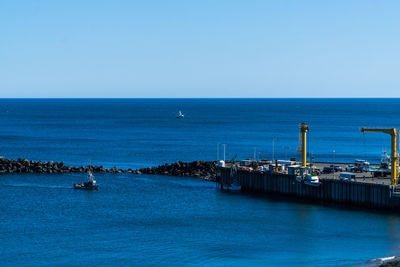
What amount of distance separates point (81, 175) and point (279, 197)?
35.0m

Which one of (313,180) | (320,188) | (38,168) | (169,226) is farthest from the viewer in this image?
(38,168)

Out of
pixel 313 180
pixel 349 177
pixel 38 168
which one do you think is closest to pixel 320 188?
pixel 313 180

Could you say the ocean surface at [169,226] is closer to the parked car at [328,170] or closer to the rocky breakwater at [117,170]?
the rocky breakwater at [117,170]

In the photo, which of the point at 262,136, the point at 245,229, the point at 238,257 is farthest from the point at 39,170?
the point at 262,136

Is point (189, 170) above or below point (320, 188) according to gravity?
above

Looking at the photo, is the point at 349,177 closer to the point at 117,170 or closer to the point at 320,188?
the point at 320,188

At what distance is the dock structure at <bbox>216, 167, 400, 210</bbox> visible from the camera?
246ft

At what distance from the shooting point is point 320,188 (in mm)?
81875

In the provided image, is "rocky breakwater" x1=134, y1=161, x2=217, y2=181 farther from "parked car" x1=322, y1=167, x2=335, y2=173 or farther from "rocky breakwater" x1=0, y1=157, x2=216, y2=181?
"parked car" x1=322, y1=167, x2=335, y2=173

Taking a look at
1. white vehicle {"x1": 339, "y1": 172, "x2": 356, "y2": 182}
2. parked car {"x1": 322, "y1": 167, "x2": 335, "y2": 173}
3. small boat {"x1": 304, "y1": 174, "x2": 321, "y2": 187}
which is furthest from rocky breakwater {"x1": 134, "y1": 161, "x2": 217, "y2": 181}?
white vehicle {"x1": 339, "y1": 172, "x2": 356, "y2": 182}

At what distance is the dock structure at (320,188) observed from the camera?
75.1 meters

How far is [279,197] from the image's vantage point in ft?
284

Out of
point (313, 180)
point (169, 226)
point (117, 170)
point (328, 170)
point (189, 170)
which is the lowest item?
point (169, 226)

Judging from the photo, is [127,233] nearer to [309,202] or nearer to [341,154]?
[309,202]
